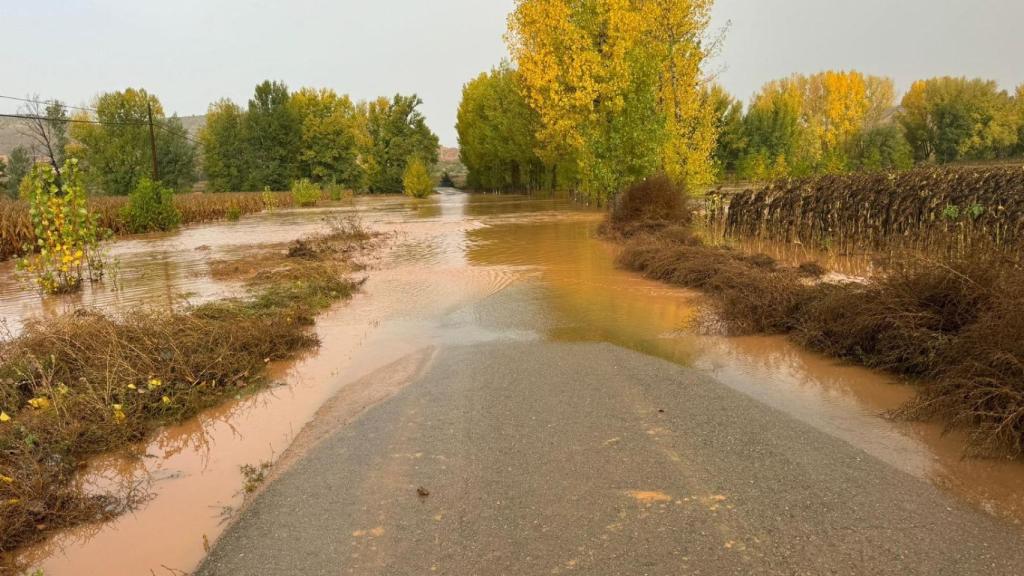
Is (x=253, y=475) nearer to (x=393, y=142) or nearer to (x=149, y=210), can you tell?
(x=149, y=210)

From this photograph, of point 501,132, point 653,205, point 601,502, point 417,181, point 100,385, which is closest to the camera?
point 601,502

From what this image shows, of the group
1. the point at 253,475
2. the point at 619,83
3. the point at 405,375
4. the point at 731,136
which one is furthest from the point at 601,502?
the point at 731,136

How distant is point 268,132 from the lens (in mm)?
73188

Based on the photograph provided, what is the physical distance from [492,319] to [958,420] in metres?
5.70

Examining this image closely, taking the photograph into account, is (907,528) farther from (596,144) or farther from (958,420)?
(596,144)

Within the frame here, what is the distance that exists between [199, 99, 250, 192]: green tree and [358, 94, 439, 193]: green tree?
1408cm

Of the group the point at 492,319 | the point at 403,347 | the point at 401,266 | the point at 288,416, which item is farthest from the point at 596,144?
the point at 288,416

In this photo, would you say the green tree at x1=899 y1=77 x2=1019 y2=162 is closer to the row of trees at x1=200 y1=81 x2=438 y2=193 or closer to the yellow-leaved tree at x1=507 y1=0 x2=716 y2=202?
the yellow-leaved tree at x1=507 y1=0 x2=716 y2=202

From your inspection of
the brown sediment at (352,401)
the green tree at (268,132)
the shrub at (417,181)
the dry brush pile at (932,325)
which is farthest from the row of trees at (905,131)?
the brown sediment at (352,401)

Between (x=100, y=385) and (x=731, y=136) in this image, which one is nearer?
(x=100, y=385)

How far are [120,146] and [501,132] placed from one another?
46.0 m

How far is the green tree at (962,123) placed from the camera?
209 ft

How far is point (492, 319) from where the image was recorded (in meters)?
9.00

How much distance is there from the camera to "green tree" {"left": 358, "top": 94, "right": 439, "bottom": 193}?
2948 inches
